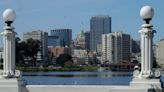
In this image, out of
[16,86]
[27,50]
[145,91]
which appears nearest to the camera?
[145,91]

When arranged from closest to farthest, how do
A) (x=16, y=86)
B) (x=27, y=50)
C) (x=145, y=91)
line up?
(x=145, y=91) < (x=16, y=86) < (x=27, y=50)

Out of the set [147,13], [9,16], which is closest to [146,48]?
[147,13]

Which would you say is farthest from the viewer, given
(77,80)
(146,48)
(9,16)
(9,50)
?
(77,80)

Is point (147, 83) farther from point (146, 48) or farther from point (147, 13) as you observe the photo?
point (147, 13)

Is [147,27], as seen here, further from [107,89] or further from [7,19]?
[7,19]

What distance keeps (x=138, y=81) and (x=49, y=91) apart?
3066mm

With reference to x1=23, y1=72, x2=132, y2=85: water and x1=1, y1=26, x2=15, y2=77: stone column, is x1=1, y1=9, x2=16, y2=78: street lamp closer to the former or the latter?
x1=1, y1=26, x2=15, y2=77: stone column

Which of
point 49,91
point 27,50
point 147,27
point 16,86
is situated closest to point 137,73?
point 147,27

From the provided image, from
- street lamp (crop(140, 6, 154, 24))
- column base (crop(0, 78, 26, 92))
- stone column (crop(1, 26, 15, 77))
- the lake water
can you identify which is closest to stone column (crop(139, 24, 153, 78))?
street lamp (crop(140, 6, 154, 24))

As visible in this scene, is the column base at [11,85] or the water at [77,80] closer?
the column base at [11,85]

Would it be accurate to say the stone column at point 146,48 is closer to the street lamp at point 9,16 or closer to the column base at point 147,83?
the column base at point 147,83

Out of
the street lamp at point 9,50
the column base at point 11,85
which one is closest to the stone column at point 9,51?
the street lamp at point 9,50

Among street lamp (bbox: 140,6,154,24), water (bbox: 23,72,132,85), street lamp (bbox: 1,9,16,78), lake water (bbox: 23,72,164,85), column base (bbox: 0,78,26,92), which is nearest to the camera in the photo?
street lamp (bbox: 140,6,154,24)

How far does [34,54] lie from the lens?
15262cm
